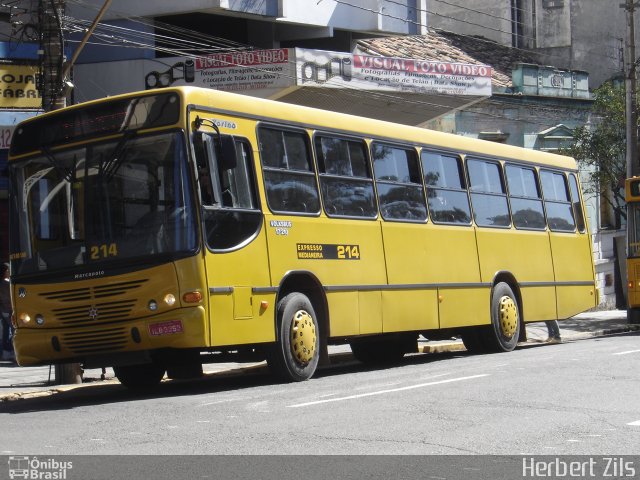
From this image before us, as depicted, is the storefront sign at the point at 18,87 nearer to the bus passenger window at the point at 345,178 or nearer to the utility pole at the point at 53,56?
the utility pole at the point at 53,56

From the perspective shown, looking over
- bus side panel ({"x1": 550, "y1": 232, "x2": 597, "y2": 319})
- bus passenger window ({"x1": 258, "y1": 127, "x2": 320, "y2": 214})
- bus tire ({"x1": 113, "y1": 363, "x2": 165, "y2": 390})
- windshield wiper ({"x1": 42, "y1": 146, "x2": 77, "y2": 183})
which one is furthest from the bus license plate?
bus side panel ({"x1": 550, "y1": 232, "x2": 597, "y2": 319})

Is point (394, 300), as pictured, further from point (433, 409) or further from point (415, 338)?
point (433, 409)

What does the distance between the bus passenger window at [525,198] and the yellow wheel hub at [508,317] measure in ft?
4.54

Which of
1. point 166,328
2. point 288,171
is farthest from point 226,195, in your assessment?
point 166,328

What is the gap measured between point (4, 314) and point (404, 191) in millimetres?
8473

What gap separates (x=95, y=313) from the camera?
1243 centimetres

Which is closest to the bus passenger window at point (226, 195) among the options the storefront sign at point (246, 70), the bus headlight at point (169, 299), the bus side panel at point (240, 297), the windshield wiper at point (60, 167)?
the bus side panel at point (240, 297)

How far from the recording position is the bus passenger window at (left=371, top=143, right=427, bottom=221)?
15914mm

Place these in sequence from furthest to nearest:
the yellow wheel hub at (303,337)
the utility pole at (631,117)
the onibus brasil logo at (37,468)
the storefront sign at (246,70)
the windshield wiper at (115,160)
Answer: the utility pole at (631,117)
the storefront sign at (246,70)
the yellow wheel hub at (303,337)
the windshield wiper at (115,160)
the onibus brasil logo at (37,468)

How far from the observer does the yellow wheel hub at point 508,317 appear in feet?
61.8

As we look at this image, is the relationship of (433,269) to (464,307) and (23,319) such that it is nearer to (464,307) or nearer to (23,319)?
(464,307)

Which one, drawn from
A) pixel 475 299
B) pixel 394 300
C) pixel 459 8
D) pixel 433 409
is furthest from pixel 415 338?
pixel 459 8

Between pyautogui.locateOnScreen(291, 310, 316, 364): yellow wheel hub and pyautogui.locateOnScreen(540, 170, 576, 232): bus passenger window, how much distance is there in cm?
815

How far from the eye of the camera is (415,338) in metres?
18.1
